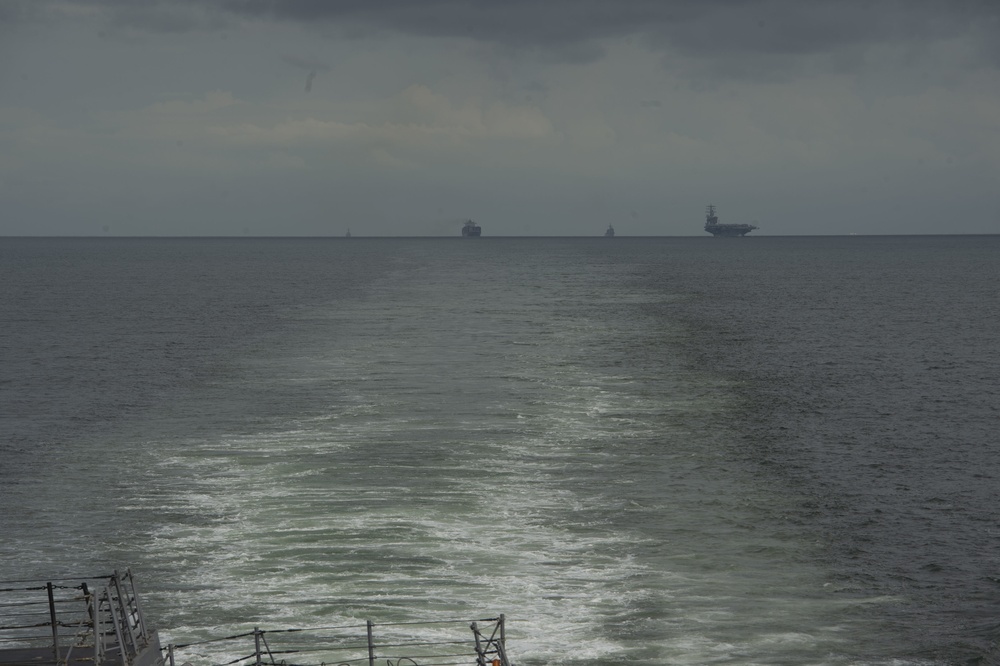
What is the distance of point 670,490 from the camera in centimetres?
4325

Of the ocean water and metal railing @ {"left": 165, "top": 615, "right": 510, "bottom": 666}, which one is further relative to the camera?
the ocean water

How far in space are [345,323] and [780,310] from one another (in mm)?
55086

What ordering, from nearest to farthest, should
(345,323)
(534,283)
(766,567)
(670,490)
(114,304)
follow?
(766,567), (670,490), (345,323), (114,304), (534,283)

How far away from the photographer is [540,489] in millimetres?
43094

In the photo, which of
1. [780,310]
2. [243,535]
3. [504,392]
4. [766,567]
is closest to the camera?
[766,567]

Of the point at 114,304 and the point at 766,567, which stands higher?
the point at 114,304

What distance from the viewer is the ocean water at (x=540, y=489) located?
3017 cm

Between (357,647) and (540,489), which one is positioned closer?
(357,647)

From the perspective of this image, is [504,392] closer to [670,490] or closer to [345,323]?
[670,490]

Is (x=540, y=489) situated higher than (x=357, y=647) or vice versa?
(x=540, y=489)

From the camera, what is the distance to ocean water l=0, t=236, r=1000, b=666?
30.2 meters

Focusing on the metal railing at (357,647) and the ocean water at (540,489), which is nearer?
the metal railing at (357,647)

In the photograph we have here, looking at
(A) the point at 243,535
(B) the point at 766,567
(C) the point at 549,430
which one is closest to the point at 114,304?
(C) the point at 549,430

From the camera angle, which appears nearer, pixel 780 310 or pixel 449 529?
pixel 449 529
